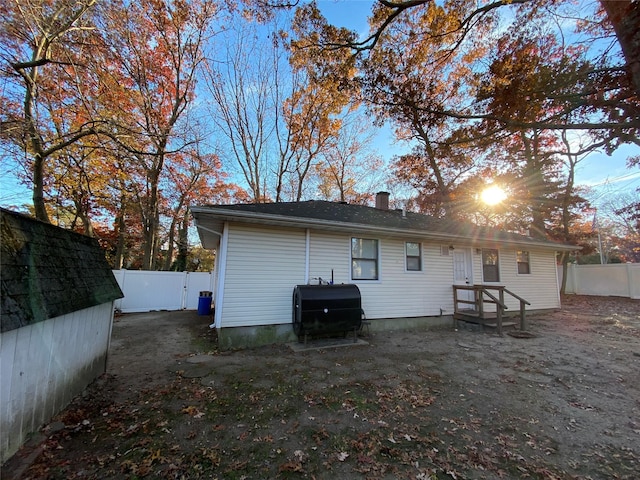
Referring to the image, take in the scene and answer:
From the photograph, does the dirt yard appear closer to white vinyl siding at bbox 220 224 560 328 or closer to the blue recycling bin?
white vinyl siding at bbox 220 224 560 328

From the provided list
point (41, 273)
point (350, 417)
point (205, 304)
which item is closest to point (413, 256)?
point (350, 417)

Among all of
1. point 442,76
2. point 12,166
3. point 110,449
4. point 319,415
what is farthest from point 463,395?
point 12,166

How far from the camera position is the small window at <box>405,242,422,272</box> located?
800cm

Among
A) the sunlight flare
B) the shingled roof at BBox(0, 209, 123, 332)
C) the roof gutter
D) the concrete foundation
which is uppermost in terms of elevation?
the sunlight flare

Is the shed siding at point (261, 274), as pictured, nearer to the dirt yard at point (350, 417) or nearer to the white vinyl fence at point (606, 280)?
the dirt yard at point (350, 417)

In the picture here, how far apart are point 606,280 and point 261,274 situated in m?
18.3

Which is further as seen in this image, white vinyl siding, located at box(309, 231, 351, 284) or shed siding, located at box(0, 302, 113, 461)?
white vinyl siding, located at box(309, 231, 351, 284)

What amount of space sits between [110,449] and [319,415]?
2053mm

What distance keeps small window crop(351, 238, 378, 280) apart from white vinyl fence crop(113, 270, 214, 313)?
23.8 feet

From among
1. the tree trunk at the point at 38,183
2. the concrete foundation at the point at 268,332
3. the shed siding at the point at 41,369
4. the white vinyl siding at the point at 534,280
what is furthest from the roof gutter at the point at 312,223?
the tree trunk at the point at 38,183

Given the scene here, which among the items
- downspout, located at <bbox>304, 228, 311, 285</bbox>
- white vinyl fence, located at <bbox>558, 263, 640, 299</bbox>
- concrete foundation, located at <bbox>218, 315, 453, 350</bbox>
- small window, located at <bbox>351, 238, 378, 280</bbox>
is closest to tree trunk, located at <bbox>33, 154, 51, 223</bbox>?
concrete foundation, located at <bbox>218, 315, 453, 350</bbox>

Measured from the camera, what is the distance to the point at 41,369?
2520 mm

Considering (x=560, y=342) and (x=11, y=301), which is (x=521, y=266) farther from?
(x=11, y=301)

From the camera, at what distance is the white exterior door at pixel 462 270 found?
8.73m
